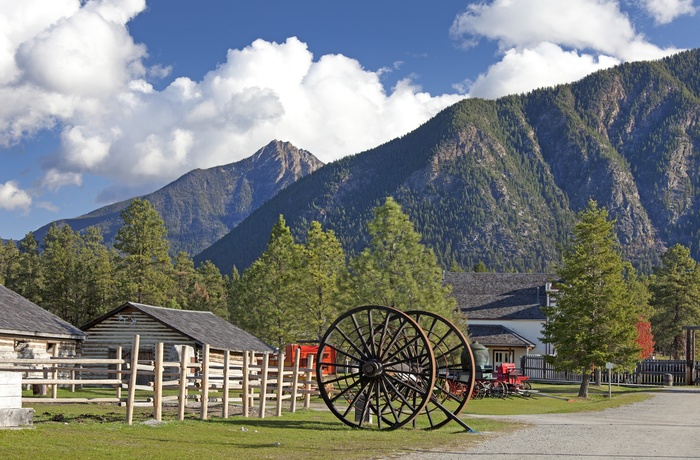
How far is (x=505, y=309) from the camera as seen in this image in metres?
79.5

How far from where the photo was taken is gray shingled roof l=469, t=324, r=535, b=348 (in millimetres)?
72438

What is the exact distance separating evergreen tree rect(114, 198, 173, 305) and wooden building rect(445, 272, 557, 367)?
83.6ft

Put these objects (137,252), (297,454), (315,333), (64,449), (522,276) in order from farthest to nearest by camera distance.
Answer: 1. (522,276)
2. (137,252)
3. (315,333)
4. (297,454)
5. (64,449)

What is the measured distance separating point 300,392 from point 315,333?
25740 millimetres

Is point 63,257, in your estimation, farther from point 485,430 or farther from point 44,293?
point 485,430

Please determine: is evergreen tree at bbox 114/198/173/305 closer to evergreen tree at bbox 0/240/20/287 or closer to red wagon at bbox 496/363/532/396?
evergreen tree at bbox 0/240/20/287

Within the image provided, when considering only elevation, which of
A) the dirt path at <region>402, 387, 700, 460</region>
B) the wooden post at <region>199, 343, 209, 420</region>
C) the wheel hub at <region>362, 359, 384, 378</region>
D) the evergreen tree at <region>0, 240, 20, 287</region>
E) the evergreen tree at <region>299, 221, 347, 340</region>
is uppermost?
the evergreen tree at <region>0, 240, 20, 287</region>

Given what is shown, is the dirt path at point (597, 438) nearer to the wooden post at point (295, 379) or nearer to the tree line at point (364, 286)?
the wooden post at point (295, 379)

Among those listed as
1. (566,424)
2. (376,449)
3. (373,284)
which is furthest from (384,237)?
(376,449)

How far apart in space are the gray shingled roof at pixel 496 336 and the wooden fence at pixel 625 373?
16.2 ft

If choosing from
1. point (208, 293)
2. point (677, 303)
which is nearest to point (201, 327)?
point (677, 303)

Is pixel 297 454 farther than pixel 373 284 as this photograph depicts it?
No

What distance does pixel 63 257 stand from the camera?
80.1 meters

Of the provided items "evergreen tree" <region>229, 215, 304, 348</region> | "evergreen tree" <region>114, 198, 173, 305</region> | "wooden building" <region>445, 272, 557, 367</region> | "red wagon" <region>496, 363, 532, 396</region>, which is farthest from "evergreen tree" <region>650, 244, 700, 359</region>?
"evergreen tree" <region>114, 198, 173, 305</region>
